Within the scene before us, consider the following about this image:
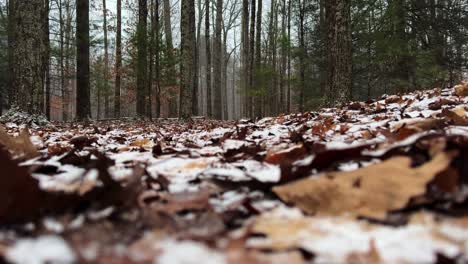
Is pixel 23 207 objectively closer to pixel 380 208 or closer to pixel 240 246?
pixel 240 246

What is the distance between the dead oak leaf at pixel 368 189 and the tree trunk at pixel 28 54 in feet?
21.1

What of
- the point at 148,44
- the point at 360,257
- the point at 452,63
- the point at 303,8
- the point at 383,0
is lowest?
the point at 360,257

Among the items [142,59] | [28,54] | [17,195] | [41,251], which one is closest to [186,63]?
[142,59]

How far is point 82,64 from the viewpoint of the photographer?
1027 centimetres

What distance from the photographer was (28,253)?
0.52 metres

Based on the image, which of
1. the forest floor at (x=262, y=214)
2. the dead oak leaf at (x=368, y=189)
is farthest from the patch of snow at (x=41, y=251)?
the dead oak leaf at (x=368, y=189)

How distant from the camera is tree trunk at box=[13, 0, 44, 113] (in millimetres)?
6062

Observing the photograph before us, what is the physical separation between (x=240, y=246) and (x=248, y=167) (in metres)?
0.67

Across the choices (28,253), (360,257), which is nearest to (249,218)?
(360,257)

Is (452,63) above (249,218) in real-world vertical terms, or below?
above

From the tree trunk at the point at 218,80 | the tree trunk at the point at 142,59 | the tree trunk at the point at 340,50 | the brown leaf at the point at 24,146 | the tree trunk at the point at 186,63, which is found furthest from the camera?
the tree trunk at the point at 218,80

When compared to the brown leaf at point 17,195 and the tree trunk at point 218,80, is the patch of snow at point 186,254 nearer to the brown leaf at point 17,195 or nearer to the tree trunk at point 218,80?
the brown leaf at point 17,195

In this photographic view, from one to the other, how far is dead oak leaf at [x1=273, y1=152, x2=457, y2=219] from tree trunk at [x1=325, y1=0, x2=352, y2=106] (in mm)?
5243

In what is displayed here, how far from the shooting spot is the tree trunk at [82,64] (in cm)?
995
